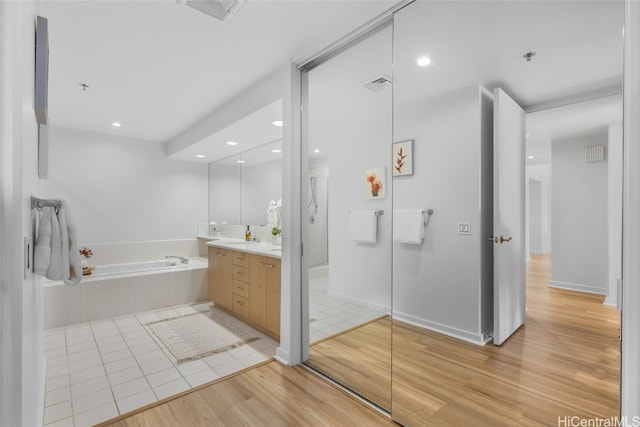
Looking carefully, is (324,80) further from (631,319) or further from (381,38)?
(631,319)

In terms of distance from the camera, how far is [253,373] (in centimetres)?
232

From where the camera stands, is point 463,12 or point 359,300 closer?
point 463,12

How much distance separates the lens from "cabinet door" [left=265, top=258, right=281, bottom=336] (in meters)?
2.81

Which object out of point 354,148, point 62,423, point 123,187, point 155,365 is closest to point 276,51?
point 354,148

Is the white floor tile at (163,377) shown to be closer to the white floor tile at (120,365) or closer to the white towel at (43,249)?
the white floor tile at (120,365)

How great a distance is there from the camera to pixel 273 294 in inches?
113

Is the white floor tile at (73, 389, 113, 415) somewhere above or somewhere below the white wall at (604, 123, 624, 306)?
below

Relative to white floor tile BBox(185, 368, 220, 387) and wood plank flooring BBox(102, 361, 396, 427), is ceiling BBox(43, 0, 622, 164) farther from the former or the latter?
white floor tile BBox(185, 368, 220, 387)

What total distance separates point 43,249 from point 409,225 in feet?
6.04

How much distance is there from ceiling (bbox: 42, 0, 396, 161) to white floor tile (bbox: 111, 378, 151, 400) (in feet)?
7.89

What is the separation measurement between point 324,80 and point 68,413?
287cm

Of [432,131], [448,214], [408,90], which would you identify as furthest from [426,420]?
[408,90]

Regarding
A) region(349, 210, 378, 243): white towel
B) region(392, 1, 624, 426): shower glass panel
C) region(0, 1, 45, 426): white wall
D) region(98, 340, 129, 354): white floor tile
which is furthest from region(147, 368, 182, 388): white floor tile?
region(349, 210, 378, 243): white towel

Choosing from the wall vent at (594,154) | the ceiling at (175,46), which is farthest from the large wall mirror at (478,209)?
the ceiling at (175,46)
